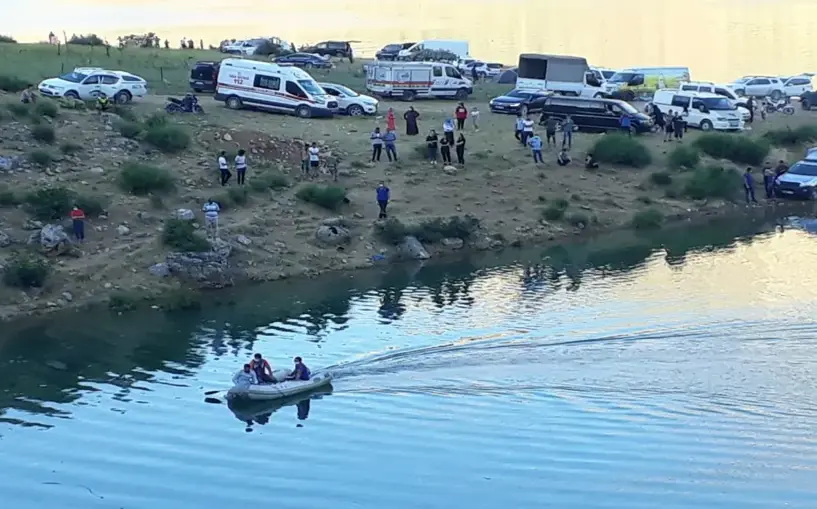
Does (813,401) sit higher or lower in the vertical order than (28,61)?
lower

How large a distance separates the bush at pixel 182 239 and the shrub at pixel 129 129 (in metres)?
9.40

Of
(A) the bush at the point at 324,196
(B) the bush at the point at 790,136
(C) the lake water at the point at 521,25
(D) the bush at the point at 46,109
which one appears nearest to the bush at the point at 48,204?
(D) the bush at the point at 46,109

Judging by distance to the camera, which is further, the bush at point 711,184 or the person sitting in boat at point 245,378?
the bush at point 711,184

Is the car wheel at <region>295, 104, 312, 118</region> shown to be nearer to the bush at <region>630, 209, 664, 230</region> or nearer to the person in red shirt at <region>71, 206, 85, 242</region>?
the bush at <region>630, 209, 664, 230</region>

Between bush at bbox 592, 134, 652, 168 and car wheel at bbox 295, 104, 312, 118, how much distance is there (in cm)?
1242

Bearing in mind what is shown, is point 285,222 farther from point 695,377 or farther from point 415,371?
point 695,377

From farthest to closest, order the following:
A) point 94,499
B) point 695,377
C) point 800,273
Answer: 1. point 800,273
2. point 695,377
3. point 94,499

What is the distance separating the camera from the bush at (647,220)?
50094 mm

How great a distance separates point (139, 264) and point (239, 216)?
5044 mm

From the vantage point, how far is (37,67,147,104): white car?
56.1 meters

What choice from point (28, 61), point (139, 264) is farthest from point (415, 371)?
point (28, 61)

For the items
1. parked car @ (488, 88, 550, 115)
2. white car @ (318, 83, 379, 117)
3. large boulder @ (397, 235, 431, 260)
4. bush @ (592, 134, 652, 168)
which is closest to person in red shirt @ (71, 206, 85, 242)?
large boulder @ (397, 235, 431, 260)

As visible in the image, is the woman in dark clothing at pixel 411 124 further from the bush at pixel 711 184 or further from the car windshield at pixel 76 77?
the car windshield at pixel 76 77

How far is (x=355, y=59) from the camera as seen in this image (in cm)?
9044
